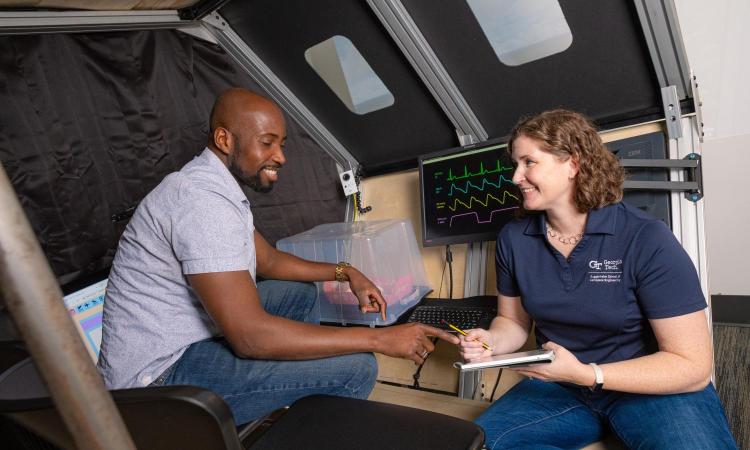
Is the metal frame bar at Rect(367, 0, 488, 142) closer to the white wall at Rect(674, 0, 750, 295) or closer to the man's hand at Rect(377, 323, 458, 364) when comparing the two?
the man's hand at Rect(377, 323, 458, 364)

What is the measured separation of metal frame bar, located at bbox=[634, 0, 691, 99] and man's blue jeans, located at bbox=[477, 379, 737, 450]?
2.91 feet

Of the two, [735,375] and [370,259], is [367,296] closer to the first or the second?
[370,259]

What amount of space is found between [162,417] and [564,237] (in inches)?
40.4

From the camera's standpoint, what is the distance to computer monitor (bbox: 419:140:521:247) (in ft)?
5.48

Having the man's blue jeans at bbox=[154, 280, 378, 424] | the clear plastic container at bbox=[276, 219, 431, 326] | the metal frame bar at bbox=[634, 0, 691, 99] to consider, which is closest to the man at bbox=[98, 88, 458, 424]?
the man's blue jeans at bbox=[154, 280, 378, 424]

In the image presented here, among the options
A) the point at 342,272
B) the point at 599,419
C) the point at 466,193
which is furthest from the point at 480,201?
the point at 599,419

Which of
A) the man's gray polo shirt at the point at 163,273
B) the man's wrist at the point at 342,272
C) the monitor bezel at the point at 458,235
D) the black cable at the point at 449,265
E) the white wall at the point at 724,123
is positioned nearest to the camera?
the man's gray polo shirt at the point at 163,273

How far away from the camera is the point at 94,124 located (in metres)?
1.49

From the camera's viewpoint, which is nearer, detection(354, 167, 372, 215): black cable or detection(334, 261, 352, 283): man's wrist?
detection(334, 261, 352, 283): man's wrist

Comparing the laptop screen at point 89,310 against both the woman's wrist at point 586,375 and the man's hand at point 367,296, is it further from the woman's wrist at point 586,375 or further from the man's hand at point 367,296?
the woman's wrist at point 586,375

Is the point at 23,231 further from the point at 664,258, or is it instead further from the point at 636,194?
the point at 636,194

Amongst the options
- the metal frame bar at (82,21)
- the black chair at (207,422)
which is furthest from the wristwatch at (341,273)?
the metal frame bar at (82,21)

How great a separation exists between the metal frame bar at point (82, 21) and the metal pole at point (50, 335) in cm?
141

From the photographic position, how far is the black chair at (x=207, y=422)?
1.64 ft
